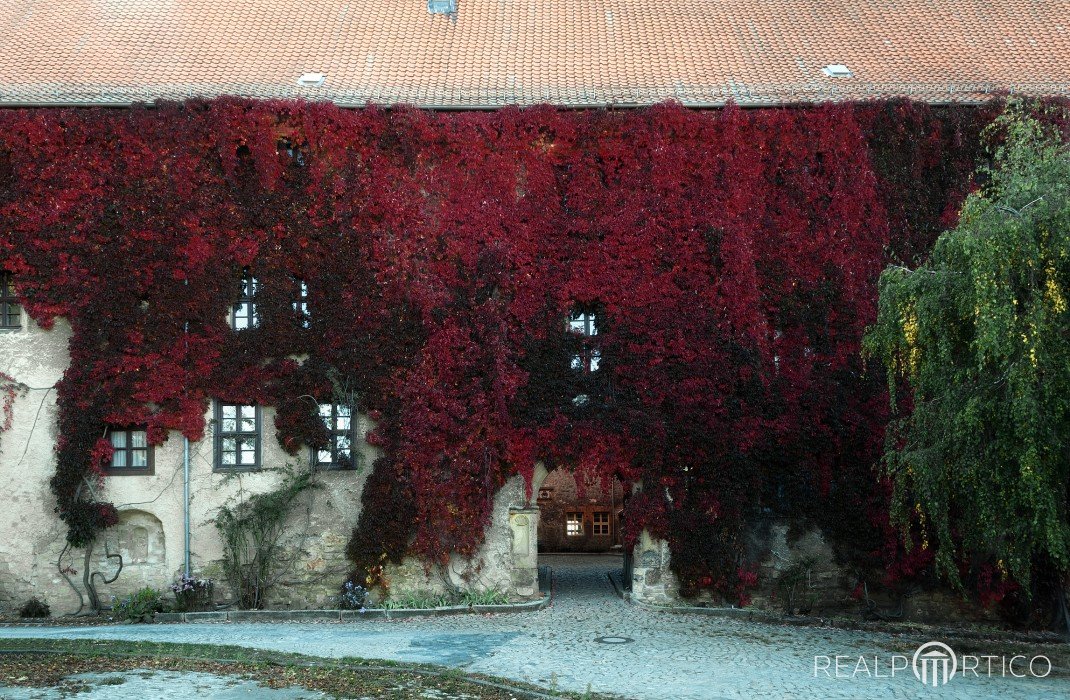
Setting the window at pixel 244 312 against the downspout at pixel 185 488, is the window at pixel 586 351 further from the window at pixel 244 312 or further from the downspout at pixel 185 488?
the downspout at pixel 185 488

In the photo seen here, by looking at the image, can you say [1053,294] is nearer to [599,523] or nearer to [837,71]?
[837,71]

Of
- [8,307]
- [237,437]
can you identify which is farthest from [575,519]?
[8,307]

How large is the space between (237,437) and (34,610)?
3.91m

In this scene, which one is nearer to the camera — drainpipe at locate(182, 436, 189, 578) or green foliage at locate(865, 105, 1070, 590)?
green foliage at locate(865, 105, 1070, 590)

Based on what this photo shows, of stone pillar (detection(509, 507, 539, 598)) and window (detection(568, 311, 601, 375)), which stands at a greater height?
window (detection(568, 311, 601, 375))

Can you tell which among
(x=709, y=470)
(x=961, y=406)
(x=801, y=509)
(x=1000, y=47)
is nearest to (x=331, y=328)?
(x=709, y=470)

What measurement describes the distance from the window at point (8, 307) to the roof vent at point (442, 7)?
9124 mm

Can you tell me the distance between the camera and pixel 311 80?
1772 centimetres

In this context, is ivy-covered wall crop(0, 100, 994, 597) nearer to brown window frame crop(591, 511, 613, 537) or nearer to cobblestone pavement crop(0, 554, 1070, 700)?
cobblestone pavement crop(0, 554, 1070, 700)

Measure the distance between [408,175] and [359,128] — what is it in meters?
1.05

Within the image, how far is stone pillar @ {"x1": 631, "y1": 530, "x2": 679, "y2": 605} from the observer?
16094mm

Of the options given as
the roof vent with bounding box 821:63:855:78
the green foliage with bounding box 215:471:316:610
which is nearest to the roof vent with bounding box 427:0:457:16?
the roof vent with bounding box 821:63:855:78

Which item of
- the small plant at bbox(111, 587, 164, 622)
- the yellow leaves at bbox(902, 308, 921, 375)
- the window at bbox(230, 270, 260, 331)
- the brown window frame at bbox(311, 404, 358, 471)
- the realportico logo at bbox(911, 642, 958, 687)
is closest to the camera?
the realportico logo at bbox(911, 642, 958, 687)

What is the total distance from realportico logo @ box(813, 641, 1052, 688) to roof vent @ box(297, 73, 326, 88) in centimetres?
1172
